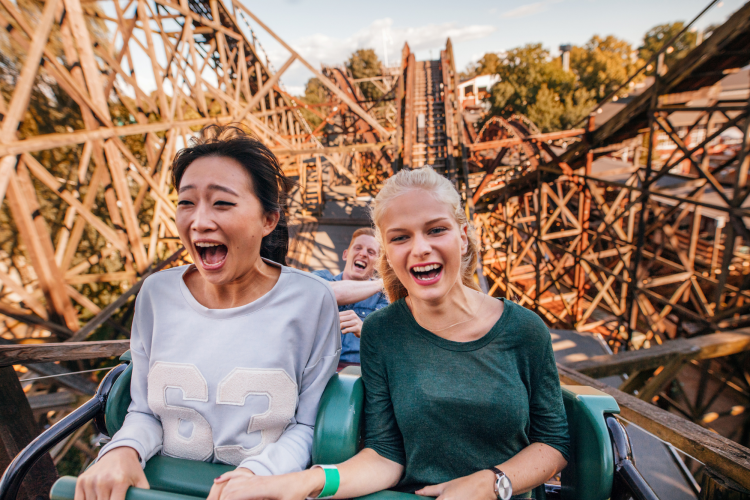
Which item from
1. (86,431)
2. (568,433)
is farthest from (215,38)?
(568,433)

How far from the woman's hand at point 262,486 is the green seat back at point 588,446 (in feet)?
2.95

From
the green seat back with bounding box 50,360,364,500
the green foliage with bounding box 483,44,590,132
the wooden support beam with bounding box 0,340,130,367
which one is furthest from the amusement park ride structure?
the green foliage with bounding box 483,44,590,132

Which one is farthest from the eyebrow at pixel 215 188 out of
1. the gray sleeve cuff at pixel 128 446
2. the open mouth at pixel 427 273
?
the gray sleeve cuff at pixel 128 446

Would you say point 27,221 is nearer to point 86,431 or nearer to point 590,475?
point 86,431

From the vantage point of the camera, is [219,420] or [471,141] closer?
[219,420]

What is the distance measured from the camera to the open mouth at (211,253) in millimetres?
1235

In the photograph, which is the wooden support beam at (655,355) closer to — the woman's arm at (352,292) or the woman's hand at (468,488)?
the woman's arm at (352,292)

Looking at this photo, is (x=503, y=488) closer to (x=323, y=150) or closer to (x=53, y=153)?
(x=323, y=150)

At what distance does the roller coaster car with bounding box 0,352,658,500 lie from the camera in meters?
1.14

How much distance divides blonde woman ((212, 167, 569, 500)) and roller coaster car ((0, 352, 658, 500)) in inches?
2.7

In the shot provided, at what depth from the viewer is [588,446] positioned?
4.08ft

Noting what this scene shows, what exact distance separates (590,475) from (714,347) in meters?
2.70

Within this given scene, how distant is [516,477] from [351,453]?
550mm

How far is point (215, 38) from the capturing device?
739 centimetres
